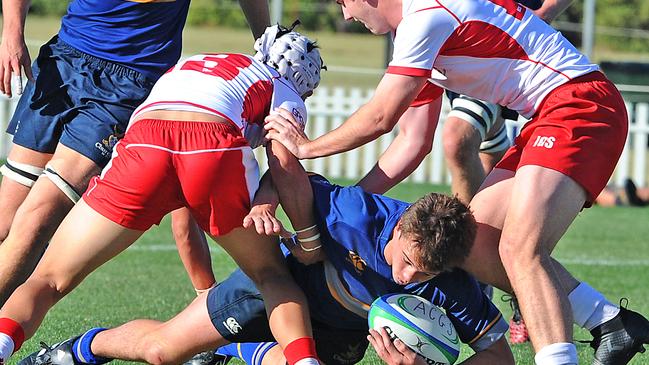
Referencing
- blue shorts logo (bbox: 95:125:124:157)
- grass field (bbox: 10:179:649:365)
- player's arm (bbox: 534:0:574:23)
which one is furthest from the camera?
grass field (bbox: 10:179:649:365)

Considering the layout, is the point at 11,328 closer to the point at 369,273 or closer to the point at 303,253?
the point at 303,253

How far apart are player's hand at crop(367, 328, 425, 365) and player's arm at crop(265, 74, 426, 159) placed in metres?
0.77

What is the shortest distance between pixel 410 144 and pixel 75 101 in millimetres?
1723

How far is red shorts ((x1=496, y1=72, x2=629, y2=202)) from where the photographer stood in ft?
15.8

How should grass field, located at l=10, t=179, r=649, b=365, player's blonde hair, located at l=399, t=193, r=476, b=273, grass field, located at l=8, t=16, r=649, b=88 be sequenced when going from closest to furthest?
player's blonde hair, located at l=399, t=193, r=476, b=273, grass field, located at l=10, t=179, r=649, b=365, grass field, located at l=8, t=16, r=649, b=88

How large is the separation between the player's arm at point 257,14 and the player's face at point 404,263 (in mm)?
1918

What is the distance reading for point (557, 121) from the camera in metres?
4.89

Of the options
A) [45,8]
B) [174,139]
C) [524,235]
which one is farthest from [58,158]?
[45,8]

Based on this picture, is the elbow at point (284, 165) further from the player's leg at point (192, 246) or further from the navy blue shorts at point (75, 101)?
the player's leg at point (192, 246)

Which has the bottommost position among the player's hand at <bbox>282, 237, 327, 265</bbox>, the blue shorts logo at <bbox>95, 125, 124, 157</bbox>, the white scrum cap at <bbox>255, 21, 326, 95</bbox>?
the player's hand at <bbox>282, 237, 327, 265</bbox>

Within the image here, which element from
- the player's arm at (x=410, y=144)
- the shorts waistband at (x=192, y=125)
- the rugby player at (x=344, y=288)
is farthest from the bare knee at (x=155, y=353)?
the player's arm at (x=410, y=144)

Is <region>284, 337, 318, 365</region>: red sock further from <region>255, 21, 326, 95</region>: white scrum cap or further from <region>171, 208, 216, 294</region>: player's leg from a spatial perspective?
<region>171, 208, 216, 294</region>: player's leg

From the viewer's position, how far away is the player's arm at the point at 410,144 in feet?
19.8

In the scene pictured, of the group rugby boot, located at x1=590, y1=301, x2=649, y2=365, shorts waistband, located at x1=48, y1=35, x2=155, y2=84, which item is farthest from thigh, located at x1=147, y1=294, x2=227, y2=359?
rugby boot, located at x1=590, y1=301, x2=649, y2=365
